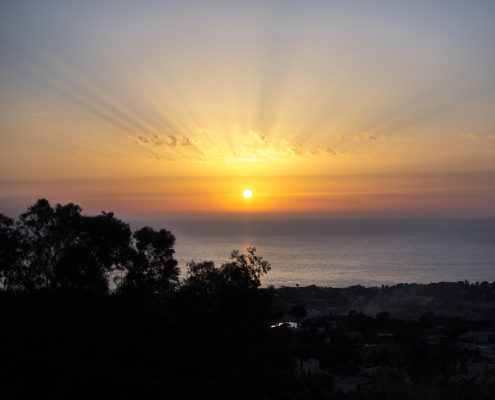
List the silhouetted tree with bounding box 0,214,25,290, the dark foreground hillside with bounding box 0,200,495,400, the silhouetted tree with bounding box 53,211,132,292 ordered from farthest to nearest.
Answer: the silhouetted tree with bounding box 0,214,25,290 → the silhouetted tree with bounding box 53,211,132,292 → the dark foreground hillside with bounding box 0,200,495,400

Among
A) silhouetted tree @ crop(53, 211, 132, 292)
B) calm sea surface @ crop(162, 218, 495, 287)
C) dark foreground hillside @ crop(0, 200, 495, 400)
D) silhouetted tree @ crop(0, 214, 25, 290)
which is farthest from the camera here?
calm sea surface @ crop(162, 218, 495, 287)

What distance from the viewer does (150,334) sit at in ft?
44.8

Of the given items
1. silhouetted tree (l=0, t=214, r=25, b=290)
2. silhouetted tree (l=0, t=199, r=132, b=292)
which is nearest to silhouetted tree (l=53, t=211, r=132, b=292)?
silhouetted tree (l=0, t=199, r=132, b=292)

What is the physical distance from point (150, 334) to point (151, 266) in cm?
351

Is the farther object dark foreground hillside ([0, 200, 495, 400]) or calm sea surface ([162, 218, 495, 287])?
calm sea surface ([162, 218, 495, 287])

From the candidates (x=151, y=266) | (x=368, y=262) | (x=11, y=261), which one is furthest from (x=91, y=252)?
(x=368, y=262)

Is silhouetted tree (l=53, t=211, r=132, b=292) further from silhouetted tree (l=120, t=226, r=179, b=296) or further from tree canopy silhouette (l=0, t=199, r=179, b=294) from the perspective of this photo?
silhouetted tree (l=120, t=226, r=179, b=296)

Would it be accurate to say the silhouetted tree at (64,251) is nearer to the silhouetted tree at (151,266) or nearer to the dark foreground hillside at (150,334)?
the dark foreground hillside at (150,334)

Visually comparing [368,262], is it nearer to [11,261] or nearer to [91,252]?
[91,252]

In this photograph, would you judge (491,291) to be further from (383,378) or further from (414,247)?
(414,247)

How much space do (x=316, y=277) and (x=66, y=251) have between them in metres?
70.7

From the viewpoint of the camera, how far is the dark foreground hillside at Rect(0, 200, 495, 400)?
443 inches

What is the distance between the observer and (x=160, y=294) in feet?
54.5

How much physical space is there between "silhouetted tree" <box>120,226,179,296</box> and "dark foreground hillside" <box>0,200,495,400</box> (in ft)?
0.11
